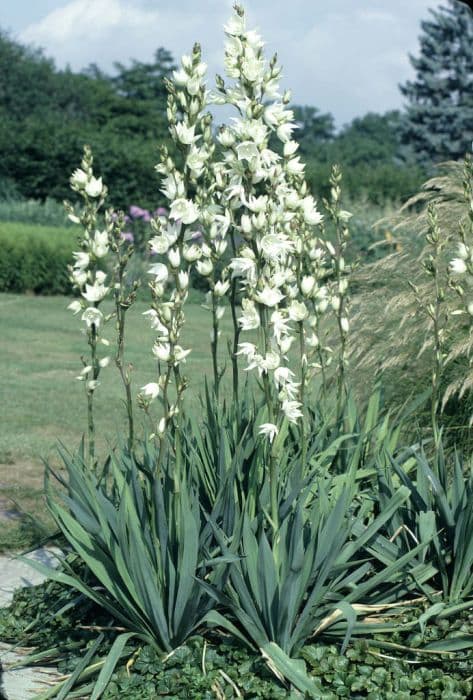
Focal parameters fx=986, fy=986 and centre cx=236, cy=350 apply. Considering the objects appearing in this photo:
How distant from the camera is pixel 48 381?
1046 cm

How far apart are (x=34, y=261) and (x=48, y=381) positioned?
7.07m

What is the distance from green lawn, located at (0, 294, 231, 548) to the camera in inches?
283

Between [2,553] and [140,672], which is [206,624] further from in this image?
[2,553]

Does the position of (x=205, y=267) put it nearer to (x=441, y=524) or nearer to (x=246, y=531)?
(x=246, y=531)

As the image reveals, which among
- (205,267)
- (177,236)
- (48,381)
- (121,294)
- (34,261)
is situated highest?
(177,236)

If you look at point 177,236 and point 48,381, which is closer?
point 177,236

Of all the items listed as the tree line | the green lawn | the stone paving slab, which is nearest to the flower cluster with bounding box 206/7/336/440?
the green lawn

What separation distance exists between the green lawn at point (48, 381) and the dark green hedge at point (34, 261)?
1.35 feet

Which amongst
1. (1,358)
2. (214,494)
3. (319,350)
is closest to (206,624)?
(214,494)

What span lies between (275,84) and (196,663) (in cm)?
209

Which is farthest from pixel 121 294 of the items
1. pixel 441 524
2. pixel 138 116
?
pixel 138 116

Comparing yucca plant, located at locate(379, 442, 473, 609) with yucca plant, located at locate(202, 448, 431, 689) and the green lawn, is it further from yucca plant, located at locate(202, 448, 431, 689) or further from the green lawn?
the green lawn

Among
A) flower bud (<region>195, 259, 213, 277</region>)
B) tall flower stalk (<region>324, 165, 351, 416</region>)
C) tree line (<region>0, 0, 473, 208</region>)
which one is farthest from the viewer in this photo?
tree line (<region>0, 0, 473, 208</region>)

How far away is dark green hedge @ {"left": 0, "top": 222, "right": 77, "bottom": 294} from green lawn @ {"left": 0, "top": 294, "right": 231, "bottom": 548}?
1.35ft
